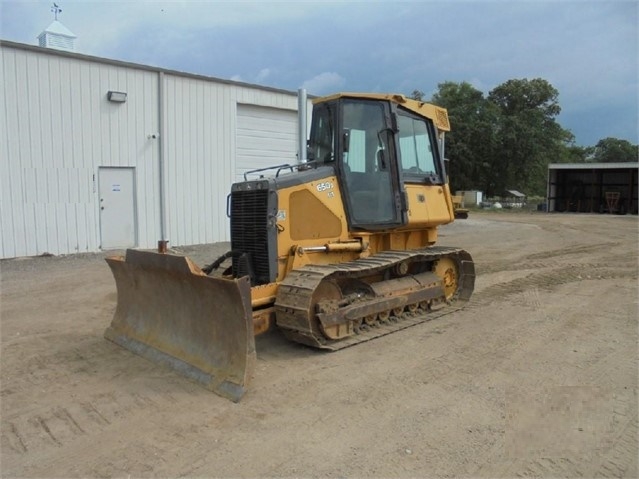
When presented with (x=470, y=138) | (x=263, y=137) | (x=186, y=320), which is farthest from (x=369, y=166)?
(x=470, y=138)

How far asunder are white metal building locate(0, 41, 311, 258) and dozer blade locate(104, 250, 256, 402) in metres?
6.80

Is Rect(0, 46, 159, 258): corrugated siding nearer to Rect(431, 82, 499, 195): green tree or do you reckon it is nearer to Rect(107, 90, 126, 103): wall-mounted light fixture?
Rect(107, 90, 126, 103): wall-mounted light fixture

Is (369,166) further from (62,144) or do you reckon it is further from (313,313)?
(62,144)

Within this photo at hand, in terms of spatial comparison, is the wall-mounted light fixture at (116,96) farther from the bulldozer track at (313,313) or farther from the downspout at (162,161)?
the bulldozer track at (313,313)

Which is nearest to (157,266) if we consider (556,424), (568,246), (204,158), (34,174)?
(556,424)

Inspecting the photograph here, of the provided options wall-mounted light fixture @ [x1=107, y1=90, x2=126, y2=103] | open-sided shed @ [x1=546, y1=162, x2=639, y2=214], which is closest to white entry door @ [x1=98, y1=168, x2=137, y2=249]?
wall-mounted light fixture @ [x1=107, y1=90, x2=126, y2=103]

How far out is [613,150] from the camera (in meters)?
75.1

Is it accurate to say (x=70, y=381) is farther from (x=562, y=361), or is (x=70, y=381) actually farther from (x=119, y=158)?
(x=119, y=158)

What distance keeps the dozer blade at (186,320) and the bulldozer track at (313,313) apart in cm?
81

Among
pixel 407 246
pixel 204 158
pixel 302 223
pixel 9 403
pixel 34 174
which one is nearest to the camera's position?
pixel 9 403

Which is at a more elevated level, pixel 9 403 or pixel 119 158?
pixel 119 158

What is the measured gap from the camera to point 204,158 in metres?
14.7

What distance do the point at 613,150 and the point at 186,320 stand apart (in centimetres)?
8195

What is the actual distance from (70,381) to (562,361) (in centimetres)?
450
